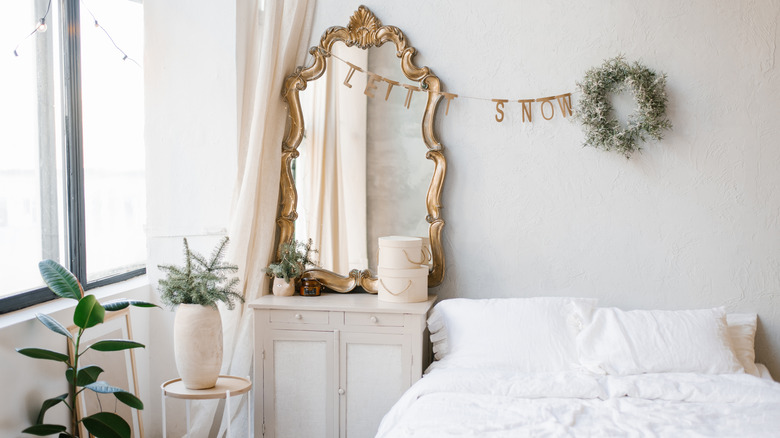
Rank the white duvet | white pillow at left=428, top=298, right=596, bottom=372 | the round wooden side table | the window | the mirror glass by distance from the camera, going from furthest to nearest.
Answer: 1. the mirror glass
2. white pillow at left=428, top=298, right=596, bottom=372
3. the round wooden side table
4. the window
5. the white duvet

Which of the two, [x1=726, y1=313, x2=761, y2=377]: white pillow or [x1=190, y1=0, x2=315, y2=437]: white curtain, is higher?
[x1=190, y1=0, x2=315, y2=437]: white curtain

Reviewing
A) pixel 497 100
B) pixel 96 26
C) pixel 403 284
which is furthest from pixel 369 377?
pixel 96 26

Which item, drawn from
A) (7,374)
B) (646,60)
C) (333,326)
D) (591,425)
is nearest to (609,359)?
(591,425)

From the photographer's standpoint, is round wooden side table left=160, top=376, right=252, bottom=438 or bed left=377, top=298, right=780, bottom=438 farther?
round wooden side table left=160, top=376, right=252, bottom=438

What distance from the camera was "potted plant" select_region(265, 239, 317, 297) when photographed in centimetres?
327

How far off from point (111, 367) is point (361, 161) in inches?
57.7

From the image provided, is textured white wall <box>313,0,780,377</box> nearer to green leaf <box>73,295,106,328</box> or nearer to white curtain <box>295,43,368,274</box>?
white curtain <box>295,43,368,274</box>

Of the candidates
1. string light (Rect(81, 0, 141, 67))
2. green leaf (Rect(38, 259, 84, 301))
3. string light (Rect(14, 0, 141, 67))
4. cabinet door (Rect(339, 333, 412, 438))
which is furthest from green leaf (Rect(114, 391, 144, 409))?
string light (Rect(81, 0, 141, 67))

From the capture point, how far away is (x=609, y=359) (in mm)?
2781

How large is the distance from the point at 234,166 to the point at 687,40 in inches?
86.5

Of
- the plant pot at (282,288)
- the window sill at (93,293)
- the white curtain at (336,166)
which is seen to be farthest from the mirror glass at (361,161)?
the window sill at (93,293)

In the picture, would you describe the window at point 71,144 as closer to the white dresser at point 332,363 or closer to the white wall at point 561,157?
the white wall at point 561,157

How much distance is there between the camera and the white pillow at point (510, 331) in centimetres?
287

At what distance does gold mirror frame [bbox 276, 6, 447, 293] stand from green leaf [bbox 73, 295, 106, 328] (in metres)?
1.15
